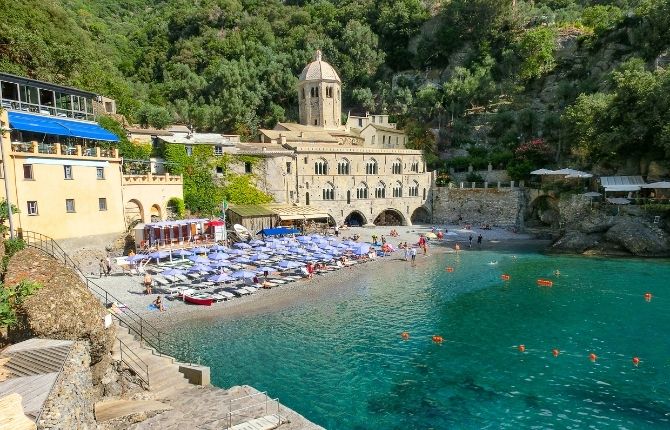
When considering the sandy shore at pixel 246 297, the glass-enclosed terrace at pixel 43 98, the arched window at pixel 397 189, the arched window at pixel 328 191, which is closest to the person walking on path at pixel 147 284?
the sandy shore at pixel 246 297

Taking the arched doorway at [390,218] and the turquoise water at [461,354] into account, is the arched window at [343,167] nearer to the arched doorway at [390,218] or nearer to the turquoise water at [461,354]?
the arched doorway at [390,218]

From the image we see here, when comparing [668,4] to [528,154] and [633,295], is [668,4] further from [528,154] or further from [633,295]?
[633,295]

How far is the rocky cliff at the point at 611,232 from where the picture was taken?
128 feet

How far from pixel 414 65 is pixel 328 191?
43.3 metres

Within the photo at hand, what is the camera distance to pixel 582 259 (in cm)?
3897

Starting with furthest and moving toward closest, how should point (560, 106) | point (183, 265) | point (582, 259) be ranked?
point (560, 106) < point (582, 259) < point (183, 265)

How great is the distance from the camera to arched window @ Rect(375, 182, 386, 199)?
54219 mm

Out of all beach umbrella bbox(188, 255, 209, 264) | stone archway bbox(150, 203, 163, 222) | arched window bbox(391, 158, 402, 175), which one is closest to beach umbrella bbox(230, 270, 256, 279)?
beach umbrella bbox(188, 255, 209, 264)

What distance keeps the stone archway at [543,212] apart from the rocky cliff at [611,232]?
14.7 ft

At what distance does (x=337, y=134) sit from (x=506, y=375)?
46.4 meters

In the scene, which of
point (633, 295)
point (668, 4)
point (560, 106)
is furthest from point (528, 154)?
point (633, 295)

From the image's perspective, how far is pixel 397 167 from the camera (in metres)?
55.2

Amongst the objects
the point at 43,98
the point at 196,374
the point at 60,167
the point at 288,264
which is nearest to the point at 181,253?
the point at 288,264

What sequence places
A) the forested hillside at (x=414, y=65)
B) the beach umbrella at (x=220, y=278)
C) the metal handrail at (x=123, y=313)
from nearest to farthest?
the metal handrail at (x=123, y=313), the beach umbrella at (x=220, y=278), the forested hillside at (x=414, y=65)
